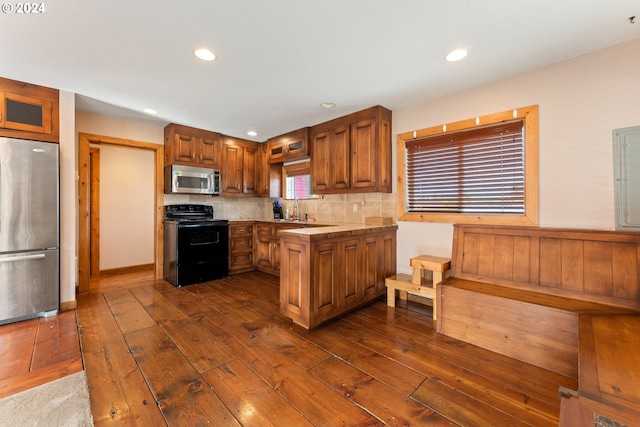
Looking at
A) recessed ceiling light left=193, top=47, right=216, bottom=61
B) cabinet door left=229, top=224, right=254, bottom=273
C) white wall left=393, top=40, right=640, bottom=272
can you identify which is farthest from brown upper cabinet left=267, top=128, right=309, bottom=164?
white wall left=393, top=40, right=640, bottom=272

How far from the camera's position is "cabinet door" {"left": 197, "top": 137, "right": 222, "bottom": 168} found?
4293 mm

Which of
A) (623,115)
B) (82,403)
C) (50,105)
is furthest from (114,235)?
(623,115)

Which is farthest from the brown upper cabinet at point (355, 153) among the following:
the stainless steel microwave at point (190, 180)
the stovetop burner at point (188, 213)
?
the stovetop burner at point (188, 213)

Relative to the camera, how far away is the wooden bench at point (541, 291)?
1834mm

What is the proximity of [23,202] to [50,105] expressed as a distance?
1112mm

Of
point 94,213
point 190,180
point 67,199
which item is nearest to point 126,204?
point 94,213

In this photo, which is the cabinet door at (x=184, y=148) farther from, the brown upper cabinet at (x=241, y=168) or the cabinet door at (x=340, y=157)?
the cabinet door at (x=340, y=157)

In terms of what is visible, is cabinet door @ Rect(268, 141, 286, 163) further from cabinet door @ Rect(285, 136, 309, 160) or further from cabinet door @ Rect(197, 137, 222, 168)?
cabinet door @ Rect(197, 137, 222, 168)

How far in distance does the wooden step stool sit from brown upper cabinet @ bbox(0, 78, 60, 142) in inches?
165

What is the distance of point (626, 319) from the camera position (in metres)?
1.67

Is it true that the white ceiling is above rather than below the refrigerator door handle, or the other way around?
above

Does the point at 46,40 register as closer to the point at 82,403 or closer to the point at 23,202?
the point at 23,202

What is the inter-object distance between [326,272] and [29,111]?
357cm

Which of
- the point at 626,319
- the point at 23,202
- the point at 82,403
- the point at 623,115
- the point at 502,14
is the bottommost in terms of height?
the point at 82,403
